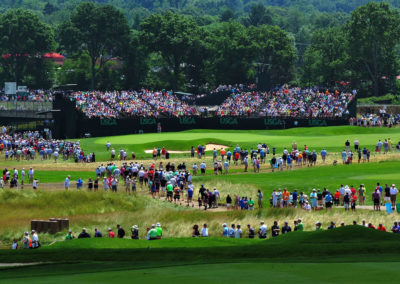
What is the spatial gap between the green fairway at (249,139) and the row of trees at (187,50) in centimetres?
3413

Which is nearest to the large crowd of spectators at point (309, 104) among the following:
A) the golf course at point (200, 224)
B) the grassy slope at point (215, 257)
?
the golf course at point (200, 224)

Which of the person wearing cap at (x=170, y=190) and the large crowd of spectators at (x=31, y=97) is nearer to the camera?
the person wearing cap at (x=170, y=190)

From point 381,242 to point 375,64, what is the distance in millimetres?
105097

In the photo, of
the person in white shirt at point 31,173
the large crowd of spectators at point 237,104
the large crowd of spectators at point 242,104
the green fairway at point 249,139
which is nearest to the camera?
the person in white shirt at point 31,173

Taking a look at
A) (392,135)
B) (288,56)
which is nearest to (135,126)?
(392,135)

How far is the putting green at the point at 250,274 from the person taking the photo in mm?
24938

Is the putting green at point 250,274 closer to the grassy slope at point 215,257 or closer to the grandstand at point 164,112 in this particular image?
the grassy slope at point 215,257

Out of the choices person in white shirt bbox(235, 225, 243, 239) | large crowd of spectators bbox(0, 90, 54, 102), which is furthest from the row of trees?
person in white shirt bbox(235, 225, 243, 239)

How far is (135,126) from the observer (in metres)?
98.5

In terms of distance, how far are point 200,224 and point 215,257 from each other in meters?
12.9

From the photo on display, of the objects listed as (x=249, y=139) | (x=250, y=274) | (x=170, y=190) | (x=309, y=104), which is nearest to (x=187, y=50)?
(x=309, y=104)

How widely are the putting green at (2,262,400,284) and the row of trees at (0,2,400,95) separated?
102m

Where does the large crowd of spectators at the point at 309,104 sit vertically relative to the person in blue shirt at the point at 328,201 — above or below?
above

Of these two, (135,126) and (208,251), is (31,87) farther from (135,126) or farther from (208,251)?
(208,251)
